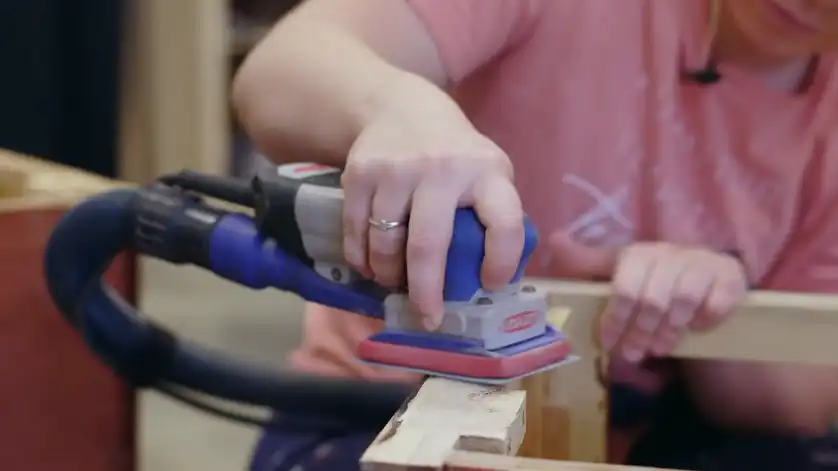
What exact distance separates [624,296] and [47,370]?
0.36m

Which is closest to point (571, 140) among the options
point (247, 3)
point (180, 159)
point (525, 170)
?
point (525, 170)

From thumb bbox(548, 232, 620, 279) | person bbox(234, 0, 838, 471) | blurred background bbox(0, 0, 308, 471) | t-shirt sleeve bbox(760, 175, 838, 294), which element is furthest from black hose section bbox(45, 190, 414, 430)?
blurred background bbox(0, 0, 308, 471)

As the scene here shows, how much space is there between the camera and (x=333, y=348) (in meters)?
0.63

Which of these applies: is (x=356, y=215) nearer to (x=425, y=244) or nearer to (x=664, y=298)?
(x=425, y=244)

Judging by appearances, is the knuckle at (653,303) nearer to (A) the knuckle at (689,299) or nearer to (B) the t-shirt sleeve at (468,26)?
(A) the knuckle at (689,299)

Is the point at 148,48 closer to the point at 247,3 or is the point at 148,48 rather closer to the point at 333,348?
the point at 247,3

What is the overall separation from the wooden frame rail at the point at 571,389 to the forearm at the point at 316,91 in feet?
0.42

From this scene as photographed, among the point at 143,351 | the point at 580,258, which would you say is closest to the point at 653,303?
the point at 580,258

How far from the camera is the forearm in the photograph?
459 mm

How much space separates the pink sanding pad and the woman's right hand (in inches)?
0.6

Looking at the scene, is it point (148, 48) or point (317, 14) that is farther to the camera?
point (148, 48)

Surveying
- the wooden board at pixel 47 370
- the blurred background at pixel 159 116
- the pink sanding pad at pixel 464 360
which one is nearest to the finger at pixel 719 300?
the pink sanding pad at pixel 464 360

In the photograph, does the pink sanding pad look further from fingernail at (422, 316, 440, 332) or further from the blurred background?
the blurred background

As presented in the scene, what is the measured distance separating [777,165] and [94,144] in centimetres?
109
